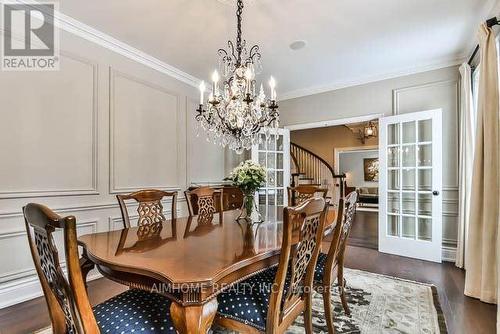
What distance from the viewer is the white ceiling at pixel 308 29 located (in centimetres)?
236

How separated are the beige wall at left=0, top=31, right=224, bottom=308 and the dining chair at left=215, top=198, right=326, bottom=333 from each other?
210 centimetres

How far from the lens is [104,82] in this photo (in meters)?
2.97

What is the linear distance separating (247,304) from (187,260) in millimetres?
394

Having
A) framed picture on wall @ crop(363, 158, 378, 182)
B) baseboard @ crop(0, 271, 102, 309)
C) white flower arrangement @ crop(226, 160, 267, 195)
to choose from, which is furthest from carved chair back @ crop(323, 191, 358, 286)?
framed picture on wall @ crop(363, 158, 378, 182)

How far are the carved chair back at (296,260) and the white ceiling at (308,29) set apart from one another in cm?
192

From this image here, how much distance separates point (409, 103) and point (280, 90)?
1971 mm

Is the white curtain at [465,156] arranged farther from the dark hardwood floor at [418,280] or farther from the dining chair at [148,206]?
the dining chair at [148,206]

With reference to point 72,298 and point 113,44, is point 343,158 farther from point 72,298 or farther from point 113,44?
point 72,298

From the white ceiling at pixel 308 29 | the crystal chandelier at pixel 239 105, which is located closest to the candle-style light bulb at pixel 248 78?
the crystal chandelier at pixel 239 105

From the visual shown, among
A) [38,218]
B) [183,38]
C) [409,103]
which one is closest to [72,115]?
[183,38]

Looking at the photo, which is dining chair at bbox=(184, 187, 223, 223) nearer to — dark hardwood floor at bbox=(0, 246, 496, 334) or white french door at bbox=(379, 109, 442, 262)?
dark hardwood floor at bbox=(0, 246, 496, 334)

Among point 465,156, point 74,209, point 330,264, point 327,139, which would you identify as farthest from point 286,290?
point 327,139

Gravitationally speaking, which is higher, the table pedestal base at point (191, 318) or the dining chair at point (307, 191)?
the dining chair at point (307, 191)

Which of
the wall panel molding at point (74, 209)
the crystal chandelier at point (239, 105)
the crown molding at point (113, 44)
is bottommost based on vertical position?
the wall panel molding at point (74, 209)
